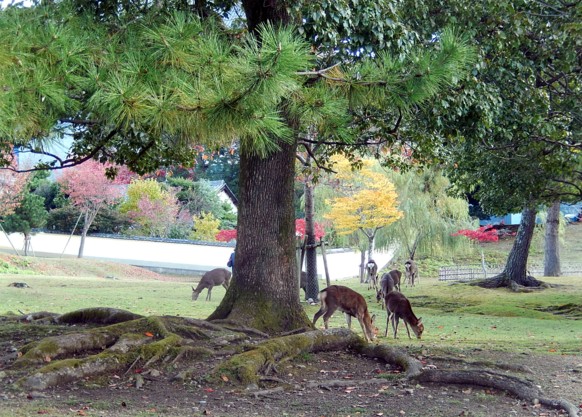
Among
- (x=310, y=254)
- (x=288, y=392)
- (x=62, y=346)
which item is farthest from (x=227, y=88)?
(x=310, y=254)

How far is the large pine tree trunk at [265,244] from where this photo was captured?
10.5m

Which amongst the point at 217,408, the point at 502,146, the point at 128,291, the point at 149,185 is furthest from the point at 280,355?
the point at 149,185

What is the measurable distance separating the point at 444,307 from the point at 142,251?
18.7m

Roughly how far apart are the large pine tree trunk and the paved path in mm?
26244

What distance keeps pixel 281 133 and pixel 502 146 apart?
8.97 m

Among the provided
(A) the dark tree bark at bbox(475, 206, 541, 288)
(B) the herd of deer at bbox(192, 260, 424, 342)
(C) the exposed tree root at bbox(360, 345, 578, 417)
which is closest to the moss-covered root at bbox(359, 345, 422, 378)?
(C) the exposed tree root at bbox(360, 345, 578, 417)

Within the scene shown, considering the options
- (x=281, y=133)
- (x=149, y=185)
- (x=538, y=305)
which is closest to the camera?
(x=281, y=133)

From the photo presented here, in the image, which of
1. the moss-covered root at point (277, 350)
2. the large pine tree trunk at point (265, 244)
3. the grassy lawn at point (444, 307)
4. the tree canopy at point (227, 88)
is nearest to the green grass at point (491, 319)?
the grassy lawn at point (444, 307)

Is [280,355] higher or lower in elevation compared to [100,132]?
lower

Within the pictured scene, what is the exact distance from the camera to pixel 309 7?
8188mm

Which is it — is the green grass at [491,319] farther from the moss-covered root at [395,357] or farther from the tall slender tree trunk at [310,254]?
the moss-covered root at [395,357]

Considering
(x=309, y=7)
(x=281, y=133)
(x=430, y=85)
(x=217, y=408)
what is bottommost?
(x=217, y=408)

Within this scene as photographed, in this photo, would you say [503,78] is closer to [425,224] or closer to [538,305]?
[538,305]

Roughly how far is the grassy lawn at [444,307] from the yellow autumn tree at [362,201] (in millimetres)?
4631
